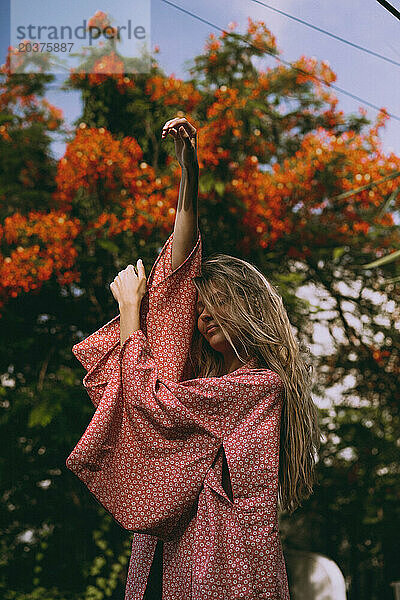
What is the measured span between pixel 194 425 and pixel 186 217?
393 millimetres

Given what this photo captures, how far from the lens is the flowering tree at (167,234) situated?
8.53 feet

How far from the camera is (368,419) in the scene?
10.2 feet

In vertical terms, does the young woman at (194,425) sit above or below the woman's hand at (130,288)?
below

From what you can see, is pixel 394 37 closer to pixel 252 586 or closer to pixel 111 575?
pixel 252 586

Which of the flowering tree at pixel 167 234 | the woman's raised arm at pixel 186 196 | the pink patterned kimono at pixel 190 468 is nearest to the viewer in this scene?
the pink patterned kimono at pixel 190 468

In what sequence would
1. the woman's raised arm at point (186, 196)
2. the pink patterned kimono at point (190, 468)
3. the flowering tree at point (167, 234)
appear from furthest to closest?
the flowering tree at point (167, 234)
the woman's raised arm at point (186, 196)
the pink patterned kimono at point (190, 468)

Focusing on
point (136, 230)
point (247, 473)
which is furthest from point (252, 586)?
point (136, 230)

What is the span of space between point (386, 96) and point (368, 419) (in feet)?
4.40

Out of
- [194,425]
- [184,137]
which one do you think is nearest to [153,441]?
[194,425]

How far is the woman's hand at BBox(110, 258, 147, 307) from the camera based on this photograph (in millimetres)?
1351

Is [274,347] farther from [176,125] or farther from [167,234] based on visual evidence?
[167,234]

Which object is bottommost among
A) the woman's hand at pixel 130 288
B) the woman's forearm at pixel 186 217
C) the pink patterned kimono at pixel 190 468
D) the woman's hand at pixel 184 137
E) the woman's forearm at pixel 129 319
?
the pink patterned kimono at pixel 190 468

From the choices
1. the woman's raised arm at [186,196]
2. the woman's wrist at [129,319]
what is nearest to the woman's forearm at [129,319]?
the woman's wrist at [129,319]

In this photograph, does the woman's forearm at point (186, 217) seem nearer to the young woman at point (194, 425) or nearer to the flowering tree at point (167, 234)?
the young woman at point (194, 425)
